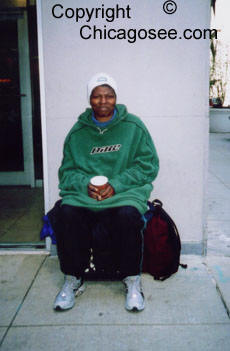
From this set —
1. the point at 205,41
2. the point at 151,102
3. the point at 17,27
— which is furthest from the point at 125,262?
the point at 17,27

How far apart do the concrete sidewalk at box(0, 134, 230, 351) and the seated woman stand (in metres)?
0.12

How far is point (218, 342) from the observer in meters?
2.26

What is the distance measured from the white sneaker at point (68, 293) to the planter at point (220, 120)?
1252 cm

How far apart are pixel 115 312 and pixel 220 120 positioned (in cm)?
1282

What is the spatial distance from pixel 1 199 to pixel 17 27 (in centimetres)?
259

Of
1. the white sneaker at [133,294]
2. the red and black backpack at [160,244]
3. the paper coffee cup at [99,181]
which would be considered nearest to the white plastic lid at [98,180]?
the paper coffee cup at [99,181]

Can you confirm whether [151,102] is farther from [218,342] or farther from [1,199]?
[1,199]

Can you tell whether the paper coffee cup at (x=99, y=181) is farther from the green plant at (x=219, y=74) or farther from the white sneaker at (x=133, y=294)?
the green plant at (x=219, y=74)

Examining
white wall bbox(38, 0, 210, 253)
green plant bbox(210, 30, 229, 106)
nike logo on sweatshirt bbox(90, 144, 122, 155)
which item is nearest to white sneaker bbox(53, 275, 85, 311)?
nike logo on sweatshirt bbox(90, 144, 122, 155)

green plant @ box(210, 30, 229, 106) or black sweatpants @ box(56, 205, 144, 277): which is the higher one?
green plant @ box(210, 30, 229, 106)

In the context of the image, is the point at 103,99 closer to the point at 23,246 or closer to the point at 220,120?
the point at 23,246

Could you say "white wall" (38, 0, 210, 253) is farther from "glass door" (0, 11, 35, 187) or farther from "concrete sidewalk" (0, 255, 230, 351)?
"glass door" (0, 11, 35, 187)

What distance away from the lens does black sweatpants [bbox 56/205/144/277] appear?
8.56 feet

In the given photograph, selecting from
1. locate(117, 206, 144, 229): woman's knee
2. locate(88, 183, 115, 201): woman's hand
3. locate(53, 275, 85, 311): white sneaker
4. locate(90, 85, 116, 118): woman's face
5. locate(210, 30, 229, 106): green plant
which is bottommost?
locate(53, 275, 85, 311): white sneaker
